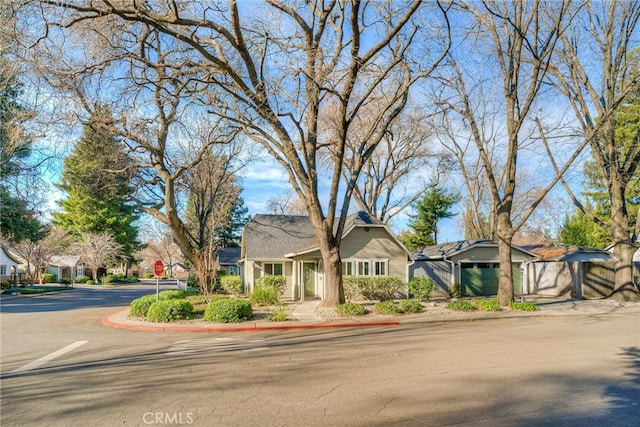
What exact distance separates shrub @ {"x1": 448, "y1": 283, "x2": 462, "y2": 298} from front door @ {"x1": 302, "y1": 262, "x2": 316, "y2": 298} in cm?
868

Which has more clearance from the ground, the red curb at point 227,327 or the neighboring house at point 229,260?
the neighboring house at point 229,260

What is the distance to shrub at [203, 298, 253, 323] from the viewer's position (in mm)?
15078

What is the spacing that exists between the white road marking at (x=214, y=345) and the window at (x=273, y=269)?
15.0 metres

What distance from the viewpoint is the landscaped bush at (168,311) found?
15234mm

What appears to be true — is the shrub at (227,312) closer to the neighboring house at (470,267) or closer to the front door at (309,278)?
the front door at (309,278)

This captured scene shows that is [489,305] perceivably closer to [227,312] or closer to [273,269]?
[227,312]

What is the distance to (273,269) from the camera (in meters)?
27.3

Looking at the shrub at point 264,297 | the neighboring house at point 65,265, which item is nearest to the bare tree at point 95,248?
the neighboring house at point 65,265

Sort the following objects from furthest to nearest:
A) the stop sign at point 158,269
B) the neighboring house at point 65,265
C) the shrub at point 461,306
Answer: the neighboring house at point 65,265 → the shrub at point 461,306 → the stop sign at point 158,269

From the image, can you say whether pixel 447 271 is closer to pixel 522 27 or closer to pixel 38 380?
pixel 522 27

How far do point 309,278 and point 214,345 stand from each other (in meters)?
15.1

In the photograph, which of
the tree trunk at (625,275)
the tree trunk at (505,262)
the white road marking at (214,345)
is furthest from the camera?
the tree trunk at (625,275)

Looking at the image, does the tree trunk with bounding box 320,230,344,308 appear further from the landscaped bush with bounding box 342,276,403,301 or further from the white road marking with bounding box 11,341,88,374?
the white road marking with bounding box 11,341,88,374

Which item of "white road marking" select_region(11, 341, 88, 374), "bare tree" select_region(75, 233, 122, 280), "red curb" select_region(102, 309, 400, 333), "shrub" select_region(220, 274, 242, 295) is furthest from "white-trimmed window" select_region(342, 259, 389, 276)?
"bare tree" select_region(75, 233, 122, 280)
